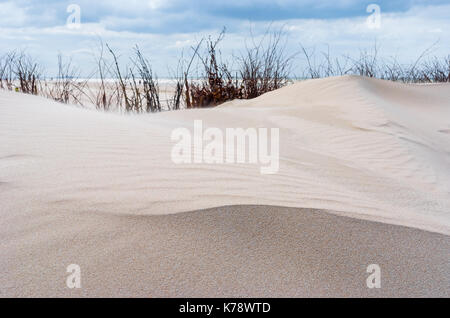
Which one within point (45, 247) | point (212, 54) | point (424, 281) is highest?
point (212, 54)

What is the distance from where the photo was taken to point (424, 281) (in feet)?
4.95

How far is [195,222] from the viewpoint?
170cm

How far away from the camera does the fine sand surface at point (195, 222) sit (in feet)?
4.66

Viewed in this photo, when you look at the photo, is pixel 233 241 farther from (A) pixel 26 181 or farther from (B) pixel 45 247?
(A) pixel 26 181

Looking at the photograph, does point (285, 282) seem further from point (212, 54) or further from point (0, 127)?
point (212, 54)

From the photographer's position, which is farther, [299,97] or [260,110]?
[299,97]

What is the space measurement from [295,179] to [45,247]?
140 centimetres

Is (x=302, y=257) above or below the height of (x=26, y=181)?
below

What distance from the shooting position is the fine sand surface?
4.66ft

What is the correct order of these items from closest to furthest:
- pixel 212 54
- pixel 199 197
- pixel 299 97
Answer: pixel 199 197
pixel 299 97
pixel 212 54

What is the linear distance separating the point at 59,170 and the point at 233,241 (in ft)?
3.39

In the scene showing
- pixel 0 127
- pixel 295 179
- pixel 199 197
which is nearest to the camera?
pixel 199 197

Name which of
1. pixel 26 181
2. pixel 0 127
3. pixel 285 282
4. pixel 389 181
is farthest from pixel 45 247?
pixel 389 181

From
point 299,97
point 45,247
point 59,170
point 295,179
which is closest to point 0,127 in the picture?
point 59,170
